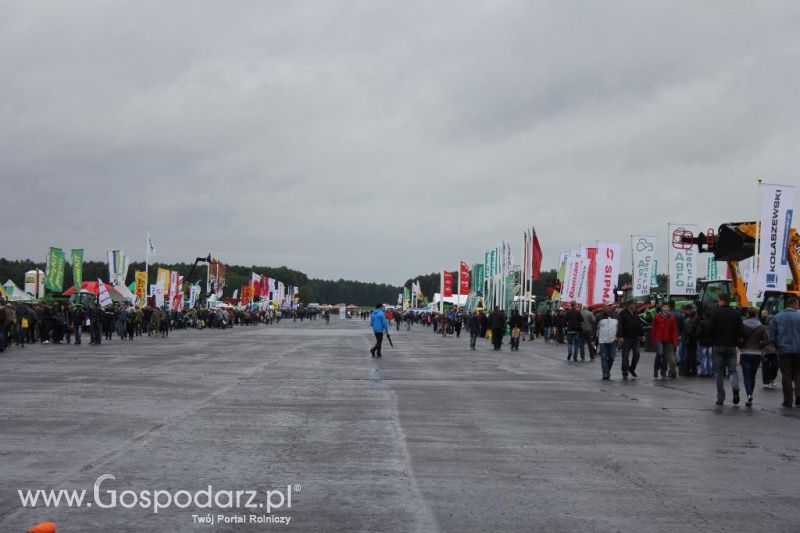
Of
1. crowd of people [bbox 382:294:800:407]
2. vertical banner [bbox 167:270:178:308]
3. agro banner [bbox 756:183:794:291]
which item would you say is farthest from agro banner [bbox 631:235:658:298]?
vertical banner [bbox 167:270:178:308]

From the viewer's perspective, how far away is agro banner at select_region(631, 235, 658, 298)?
151ft

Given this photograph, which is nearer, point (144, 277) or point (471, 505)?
point (471, 505)

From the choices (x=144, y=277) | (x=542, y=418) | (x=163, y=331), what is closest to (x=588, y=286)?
(x=163, y=331)

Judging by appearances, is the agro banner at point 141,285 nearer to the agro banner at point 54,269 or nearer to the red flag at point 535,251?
the agro banner at point 54,269

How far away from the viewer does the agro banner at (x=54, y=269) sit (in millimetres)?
50406

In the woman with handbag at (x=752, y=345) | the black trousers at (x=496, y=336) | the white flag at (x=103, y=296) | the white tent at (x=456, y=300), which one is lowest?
the black trousers at (x=496, y=336)

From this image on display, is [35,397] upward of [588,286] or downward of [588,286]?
downward

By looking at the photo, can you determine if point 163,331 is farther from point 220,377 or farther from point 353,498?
point 353,498

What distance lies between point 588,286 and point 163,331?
80.7 ft

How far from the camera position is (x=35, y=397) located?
15.2 metres

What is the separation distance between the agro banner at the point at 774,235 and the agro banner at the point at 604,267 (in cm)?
2613

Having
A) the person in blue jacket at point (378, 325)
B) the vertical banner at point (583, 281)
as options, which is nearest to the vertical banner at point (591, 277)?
the vertical banner at point (583, 281)

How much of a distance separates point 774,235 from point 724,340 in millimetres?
8024

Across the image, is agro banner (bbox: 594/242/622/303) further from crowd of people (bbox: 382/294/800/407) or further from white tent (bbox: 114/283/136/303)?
white tent (bbox: 114/283/136/303)
